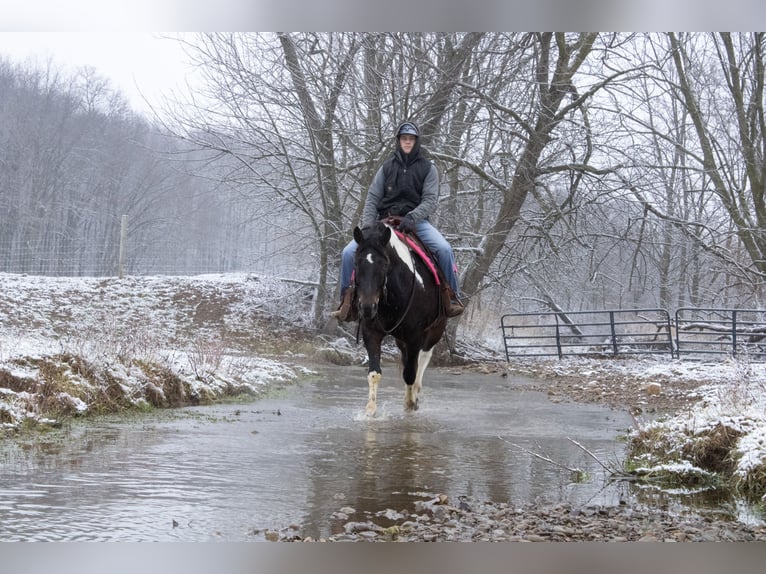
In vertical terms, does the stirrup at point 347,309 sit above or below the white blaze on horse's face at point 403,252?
below

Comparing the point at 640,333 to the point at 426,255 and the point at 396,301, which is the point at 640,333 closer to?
the point at 426,255

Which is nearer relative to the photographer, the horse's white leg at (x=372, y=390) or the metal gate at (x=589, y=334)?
the horse's white leg at (x=372, y=390)

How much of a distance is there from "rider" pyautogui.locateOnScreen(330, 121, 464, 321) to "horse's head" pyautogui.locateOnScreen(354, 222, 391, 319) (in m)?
0.66

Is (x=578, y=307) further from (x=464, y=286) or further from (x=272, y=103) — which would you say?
(x=272, y=103)

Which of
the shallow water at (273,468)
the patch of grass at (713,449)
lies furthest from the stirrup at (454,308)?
the patch of grass at (713,449)

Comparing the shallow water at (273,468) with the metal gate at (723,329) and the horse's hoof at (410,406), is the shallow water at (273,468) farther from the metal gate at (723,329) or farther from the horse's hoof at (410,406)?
the metal gate at (723,329)

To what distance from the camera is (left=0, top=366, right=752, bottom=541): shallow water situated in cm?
340

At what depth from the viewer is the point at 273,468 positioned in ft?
14.7

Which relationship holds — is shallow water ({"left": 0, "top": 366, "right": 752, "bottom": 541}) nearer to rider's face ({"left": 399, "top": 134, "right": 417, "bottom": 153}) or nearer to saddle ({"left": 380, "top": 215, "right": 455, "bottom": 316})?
saddle ({"left": 380, "top": 215, "right": 455, "bottom": 316})

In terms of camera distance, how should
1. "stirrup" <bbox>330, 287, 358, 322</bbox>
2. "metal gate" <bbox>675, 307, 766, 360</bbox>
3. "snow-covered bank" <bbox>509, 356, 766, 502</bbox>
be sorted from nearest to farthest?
"snow-covered bank" <bbox>509, 356, 766, 502</bbox>
"stirrup" <bbox>330, 287, 358, 322</bbox>
"metal gate" <bbox>675, 307, 766, 360</bbox>

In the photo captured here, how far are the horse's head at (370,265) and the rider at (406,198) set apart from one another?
2.18 ft

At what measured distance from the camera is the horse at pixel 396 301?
5836mm

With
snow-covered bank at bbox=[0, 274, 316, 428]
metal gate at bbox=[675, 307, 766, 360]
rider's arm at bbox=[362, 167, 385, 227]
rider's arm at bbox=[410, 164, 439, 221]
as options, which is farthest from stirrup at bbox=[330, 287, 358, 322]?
metal gate at bbox=[675, 307, 766, 360]

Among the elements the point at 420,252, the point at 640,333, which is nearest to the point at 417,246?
the point at 420,252
